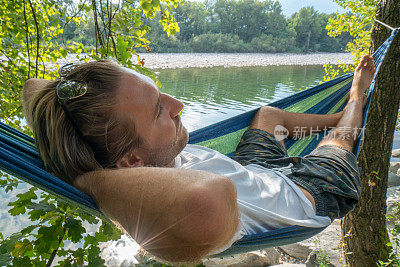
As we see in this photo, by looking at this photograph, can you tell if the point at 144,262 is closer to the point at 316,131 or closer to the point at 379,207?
the point at 316,131

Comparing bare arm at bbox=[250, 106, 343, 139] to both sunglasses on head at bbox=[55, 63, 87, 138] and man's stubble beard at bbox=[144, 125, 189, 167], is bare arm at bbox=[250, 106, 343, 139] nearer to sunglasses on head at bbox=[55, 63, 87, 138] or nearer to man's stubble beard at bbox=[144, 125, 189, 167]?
man's stubble beard at bbox=[144, 125, 189, 167]

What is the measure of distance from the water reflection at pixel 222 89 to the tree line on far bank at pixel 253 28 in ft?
54.2

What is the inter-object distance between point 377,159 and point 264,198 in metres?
1.41

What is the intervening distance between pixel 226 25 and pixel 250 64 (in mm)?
21562

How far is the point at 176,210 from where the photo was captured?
572mm

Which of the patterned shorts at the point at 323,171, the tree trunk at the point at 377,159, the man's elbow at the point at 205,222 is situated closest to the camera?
the man's elbow at the point at 205,222

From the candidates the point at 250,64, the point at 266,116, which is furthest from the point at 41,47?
the point at 250,64

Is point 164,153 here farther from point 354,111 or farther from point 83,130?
point 354,111

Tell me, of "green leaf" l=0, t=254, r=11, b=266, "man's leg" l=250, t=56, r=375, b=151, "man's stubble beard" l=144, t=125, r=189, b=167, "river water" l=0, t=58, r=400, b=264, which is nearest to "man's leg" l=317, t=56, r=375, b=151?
"man's leg" l=250, t=56, r=375, b=151

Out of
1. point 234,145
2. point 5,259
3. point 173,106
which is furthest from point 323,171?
point 5,259

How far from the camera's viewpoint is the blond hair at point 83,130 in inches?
36.2

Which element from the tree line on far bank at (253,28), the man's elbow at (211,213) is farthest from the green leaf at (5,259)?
the tree line on far bank at (253,28)

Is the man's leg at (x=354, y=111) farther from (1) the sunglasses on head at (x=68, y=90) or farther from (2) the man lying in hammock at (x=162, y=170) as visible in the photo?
(1) the sunglasses on head at (x=68, y=90)

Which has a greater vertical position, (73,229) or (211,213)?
(211,213)
